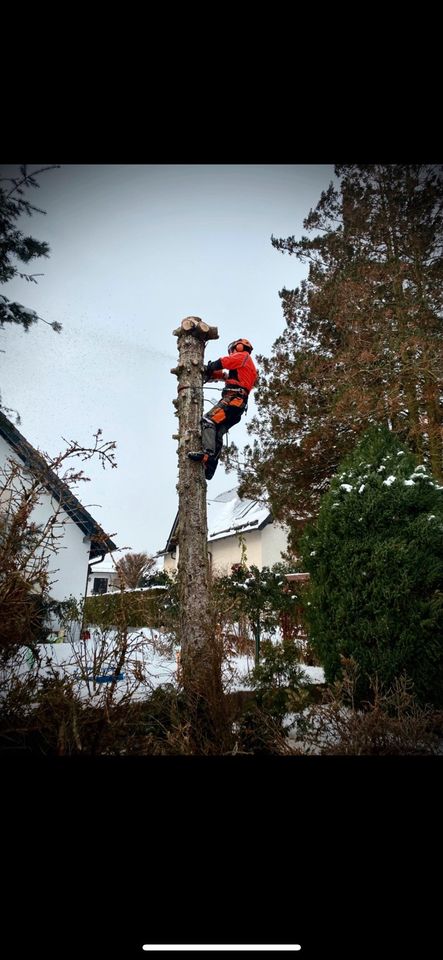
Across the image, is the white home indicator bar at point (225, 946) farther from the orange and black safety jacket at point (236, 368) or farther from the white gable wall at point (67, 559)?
the orange and black safety jacket at point (236, 368)

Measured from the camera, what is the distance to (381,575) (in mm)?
2732

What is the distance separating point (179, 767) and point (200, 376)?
2748 millimetres

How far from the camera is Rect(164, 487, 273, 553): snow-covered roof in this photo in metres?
10.4

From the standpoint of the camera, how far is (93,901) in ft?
4.50

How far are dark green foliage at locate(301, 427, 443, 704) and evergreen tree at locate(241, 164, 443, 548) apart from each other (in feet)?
6.25

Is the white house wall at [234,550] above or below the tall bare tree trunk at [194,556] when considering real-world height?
above

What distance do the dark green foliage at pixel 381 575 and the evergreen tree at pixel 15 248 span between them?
2744 mm

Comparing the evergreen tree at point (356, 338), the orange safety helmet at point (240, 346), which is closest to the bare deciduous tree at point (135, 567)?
the orange safety helmet at point (240, 346)

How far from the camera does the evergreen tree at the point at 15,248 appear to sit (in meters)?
2.74

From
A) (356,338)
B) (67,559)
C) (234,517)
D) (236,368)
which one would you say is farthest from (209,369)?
(234,517)

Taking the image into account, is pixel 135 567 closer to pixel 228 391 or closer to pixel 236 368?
pixel 228 391
